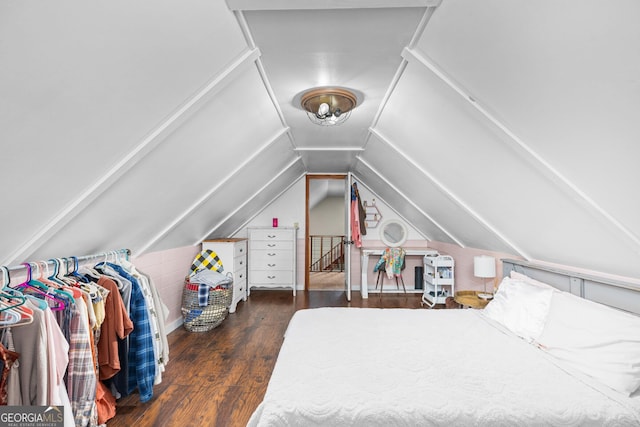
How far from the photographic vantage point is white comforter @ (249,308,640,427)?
131 cm

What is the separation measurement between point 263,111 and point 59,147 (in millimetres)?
1484

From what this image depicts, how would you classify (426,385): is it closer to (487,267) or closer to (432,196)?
(487,267)

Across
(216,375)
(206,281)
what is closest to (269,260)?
(206,281)

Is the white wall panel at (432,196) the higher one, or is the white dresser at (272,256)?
the white wall panel at (432,196)

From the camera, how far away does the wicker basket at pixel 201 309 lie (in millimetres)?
3619

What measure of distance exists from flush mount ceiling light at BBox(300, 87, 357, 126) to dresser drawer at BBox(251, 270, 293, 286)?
351 centimetres

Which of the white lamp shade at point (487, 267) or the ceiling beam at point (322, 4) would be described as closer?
the ceiling beam at point (322, 4)

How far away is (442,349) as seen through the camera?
188 centimetres

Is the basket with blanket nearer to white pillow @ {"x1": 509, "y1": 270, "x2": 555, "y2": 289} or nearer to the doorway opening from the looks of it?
white pillow @ {"x1": 509, "y1": 270, "x2": 555, "y2": 289}

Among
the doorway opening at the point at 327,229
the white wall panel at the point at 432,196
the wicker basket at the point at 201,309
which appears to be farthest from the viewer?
the doorway opening at the point at 327,229

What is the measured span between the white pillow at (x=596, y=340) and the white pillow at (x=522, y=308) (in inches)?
2.9

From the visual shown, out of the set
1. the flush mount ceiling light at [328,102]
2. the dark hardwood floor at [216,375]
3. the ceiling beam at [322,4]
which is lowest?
the dark hardwood floor at [216,375]

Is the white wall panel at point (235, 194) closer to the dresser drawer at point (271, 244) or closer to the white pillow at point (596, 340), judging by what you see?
the dresser drawer at point (271, 244)

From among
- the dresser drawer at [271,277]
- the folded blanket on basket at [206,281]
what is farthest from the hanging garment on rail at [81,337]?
the dresser drawer at [271,277]
